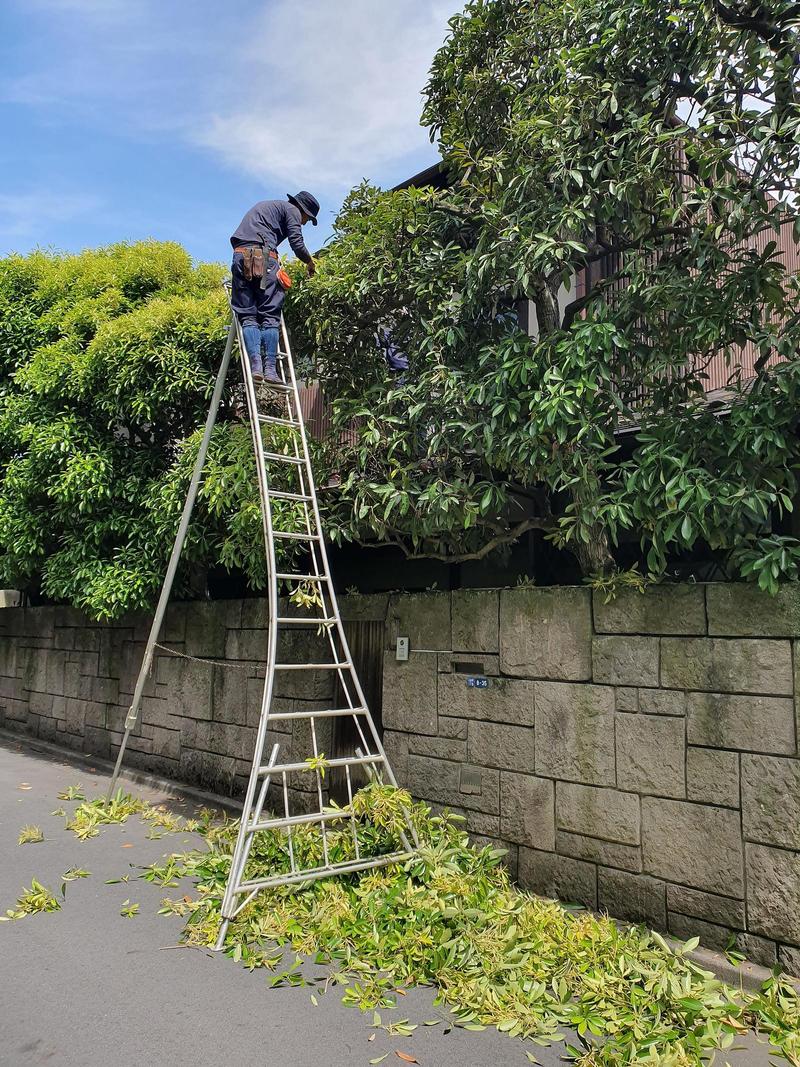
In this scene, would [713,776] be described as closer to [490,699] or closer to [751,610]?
[751,610]

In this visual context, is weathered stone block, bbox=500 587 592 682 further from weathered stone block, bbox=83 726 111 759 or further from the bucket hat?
weathered stone block, bbox=83 726 111 759

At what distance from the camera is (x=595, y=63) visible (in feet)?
15.4

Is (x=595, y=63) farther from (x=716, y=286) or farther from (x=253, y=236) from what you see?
(x=253, y=236)

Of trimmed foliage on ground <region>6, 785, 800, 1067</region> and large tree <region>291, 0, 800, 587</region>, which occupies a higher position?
large tree <region>291, 0, 800, 587</region>

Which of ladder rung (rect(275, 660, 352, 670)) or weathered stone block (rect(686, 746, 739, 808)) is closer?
weathered stone block (rect(686, 746, 739, 808))

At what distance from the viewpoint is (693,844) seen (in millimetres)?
4242

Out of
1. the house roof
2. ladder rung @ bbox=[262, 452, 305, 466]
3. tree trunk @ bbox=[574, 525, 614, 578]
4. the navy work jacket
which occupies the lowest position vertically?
tree trunk @ bbox=[574, 525, 614, 578]

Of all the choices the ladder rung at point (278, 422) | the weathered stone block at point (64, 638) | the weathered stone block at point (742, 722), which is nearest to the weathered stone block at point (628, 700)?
the weathered stone block at point (742, 722)

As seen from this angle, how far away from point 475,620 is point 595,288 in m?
2.30

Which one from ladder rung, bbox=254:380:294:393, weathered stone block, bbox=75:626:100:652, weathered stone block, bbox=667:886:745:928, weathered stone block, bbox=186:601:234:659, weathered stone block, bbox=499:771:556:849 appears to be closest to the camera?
weathered stone block, bbox=667:886:745:928

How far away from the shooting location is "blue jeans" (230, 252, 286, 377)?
6.32 m

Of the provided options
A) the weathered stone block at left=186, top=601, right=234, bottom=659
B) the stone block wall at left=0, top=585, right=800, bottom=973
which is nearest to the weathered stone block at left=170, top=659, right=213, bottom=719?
the weathered stone block at left=186, top=601, right=234, bottom=659

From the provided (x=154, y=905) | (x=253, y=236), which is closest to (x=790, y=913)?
(x=154, y=905)

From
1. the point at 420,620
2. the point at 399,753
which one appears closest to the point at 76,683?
the point at 399,753
